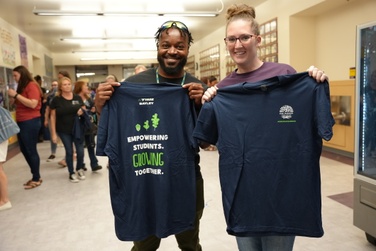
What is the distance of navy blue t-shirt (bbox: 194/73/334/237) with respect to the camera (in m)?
1.47

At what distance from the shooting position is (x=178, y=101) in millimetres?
1651

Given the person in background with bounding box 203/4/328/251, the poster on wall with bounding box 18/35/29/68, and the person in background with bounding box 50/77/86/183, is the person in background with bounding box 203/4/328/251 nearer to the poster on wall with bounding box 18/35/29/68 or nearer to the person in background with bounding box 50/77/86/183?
the person in background with bounding box 50/77/86/183

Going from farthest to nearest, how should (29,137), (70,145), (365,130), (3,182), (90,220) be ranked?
1. (70,145)
2. (29,137)
3. (3,182)
4. (90,220)
5. (365,130)

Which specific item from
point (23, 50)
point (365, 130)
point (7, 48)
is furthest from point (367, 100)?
point (23, 50)

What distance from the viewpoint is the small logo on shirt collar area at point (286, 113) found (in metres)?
1.48

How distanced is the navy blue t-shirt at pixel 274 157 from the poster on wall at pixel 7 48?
318 inches

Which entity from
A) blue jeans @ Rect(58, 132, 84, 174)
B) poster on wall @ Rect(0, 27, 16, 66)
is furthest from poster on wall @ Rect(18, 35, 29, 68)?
blue jeans @ Rect(58, 132, 84, 174)

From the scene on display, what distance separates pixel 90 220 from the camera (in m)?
3.31

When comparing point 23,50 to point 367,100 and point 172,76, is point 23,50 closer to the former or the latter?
point 172,76

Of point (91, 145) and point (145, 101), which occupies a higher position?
point (145, 101)

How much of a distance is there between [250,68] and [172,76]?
427 mm

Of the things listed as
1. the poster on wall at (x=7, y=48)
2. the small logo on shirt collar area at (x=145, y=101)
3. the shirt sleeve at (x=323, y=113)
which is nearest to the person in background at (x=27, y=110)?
the small logo on shirt collar area at (x=145, y=101)

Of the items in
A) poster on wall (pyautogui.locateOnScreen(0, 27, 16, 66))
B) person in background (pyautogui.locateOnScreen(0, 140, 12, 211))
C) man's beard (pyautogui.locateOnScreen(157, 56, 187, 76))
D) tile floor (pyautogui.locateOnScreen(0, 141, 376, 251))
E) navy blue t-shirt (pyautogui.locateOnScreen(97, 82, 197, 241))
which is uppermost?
poster on wall (pyautogui.locateOnScreen(0, 27, 16, 66))

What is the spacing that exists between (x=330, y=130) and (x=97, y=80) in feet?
59.8
